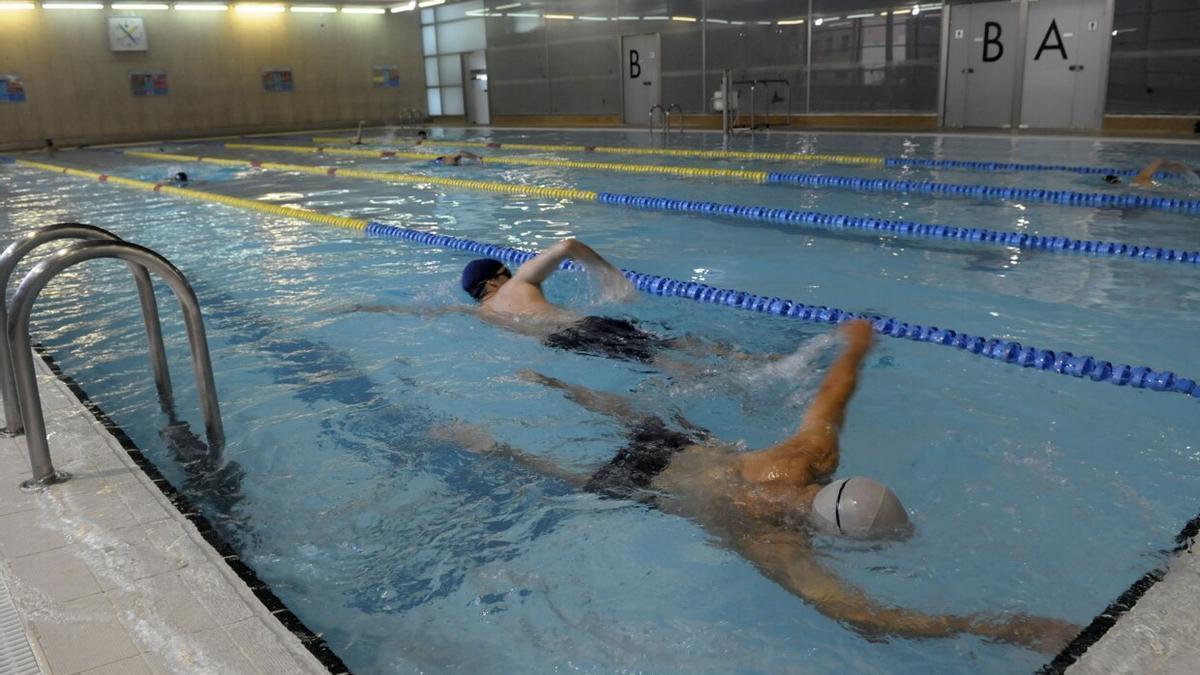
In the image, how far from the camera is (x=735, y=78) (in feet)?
64.0

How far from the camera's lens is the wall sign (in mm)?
23094

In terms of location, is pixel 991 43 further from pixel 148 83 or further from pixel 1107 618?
pixel 148 83

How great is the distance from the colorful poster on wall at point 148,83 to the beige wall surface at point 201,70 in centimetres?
12

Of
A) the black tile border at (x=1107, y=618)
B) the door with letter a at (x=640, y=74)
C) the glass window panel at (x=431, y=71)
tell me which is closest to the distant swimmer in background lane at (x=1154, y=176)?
the black tile border at (x=1107, y=618)

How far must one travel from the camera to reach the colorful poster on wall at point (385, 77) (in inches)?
1102

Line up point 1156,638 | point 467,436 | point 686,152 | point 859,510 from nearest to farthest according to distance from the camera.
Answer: point 1156,638 → point 859,510 → point 467,436 → point 686,152

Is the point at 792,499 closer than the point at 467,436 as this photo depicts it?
Yes

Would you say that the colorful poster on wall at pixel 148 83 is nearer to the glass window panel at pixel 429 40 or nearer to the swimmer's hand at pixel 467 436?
the glass window panel at pixel 429 40

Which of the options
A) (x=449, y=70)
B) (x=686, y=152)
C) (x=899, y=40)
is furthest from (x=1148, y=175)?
(x=449, y=70)

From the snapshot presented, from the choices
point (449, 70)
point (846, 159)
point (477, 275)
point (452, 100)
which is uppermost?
point (449, 70)

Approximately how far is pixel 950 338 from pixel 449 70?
85.8 ft

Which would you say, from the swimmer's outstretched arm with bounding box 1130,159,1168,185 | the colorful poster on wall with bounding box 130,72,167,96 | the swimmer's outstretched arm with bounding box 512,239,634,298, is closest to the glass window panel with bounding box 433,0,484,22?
the colorful poster on wall with bounding box 130,72,167,96

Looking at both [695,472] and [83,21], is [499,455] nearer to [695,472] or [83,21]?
[695,472]

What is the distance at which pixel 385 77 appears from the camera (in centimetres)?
2817
